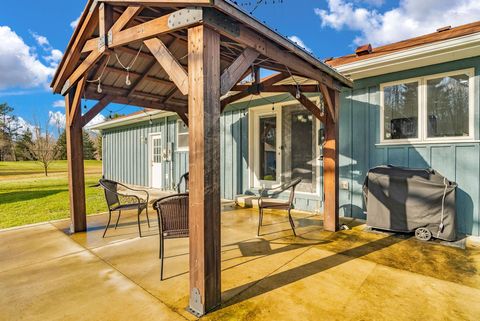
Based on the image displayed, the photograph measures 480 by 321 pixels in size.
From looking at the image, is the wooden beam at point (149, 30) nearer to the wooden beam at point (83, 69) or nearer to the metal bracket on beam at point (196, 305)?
the wooden beam at point (83, 69)

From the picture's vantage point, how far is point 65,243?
3428 millimetres

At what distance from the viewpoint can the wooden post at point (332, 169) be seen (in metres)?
3.78

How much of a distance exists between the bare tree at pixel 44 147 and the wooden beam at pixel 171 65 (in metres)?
19.0

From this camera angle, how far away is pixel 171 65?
80.0 inches

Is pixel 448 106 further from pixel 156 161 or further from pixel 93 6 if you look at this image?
pixel 156 161

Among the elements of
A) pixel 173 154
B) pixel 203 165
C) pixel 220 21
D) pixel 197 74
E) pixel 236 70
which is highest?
pixel 220 21

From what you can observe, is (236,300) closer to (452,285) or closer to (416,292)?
(416,292)

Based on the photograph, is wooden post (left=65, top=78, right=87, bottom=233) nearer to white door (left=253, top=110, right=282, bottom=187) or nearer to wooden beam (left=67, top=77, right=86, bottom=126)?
wooden beam (left=67, top=77, right=86, bottom=126)

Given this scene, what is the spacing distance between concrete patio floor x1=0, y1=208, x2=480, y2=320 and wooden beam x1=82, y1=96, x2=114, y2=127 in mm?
1793

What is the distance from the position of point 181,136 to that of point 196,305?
667cm

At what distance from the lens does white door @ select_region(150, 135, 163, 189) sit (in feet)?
29.4

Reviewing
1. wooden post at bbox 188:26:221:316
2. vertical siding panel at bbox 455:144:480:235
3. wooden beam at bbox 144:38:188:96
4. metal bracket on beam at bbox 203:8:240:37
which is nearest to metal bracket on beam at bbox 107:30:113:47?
wooden beam at bbox 144:38:188:96

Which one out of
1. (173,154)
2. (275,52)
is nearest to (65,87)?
(275,52)

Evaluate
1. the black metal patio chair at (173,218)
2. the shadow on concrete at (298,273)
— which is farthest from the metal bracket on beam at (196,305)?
the black metal patio chair at (173,218)
